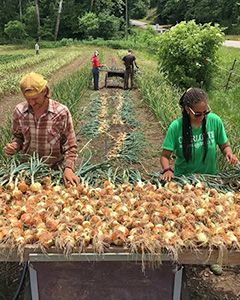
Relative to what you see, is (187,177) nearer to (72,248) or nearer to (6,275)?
(72,248)

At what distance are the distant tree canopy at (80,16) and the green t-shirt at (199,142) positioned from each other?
128 feet

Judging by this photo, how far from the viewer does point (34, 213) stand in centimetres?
150

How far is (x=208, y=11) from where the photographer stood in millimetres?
42188

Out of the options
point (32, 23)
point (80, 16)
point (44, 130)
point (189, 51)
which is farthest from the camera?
point (80, 16)

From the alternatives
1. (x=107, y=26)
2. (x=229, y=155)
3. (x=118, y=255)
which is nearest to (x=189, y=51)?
(x=229, y=155)

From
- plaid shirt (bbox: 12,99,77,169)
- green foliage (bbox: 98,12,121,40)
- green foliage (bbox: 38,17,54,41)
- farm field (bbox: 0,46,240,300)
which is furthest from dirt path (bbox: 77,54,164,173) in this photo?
green foliage (bbox: 38,17,54,41)

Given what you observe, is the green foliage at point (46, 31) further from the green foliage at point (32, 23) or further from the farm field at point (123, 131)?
the farm field at point (123, 131)

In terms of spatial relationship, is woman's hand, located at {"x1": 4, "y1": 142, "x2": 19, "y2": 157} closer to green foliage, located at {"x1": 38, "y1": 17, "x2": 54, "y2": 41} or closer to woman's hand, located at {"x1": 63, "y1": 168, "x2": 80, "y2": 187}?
woman's hand, located at {"x1": 63, "y1": 168, "x2": 80, "y2": 187}

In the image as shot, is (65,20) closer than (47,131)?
No

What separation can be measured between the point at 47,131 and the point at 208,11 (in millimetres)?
45765

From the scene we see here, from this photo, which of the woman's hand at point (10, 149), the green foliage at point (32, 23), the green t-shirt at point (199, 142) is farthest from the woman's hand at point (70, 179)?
the green foliage at point (32, 23)

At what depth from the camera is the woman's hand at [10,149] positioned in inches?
85.7

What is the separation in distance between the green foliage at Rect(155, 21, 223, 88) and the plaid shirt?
6.81 m

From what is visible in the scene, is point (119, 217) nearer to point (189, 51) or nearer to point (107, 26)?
point (189, 51)
